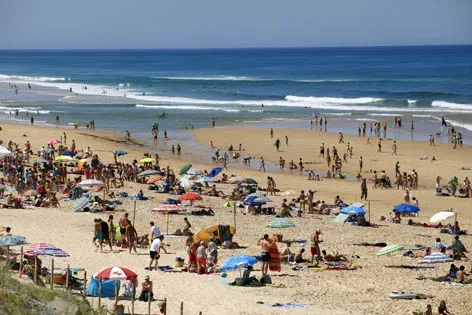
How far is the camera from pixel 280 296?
16672 mm

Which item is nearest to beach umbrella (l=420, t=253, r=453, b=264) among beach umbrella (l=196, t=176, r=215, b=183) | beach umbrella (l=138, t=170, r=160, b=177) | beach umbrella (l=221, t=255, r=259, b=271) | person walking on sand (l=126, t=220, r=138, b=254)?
beach umbrella (l=221, t=255, r=259, b=271)

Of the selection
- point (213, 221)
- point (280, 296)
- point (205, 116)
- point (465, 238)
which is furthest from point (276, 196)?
point (205, 116)

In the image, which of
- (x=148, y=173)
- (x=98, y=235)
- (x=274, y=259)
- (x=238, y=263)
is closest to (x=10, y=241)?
(x=98, y=235)

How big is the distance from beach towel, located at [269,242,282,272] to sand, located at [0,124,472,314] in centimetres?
31

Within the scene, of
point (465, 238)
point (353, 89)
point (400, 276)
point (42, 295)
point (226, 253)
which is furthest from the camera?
point (353, 89)

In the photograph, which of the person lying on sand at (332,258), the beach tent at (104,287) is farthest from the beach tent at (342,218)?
the beach tent at (104,287)

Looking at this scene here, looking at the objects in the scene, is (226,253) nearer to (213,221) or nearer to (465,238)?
(213,221)

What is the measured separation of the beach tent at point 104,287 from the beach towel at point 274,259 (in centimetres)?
423

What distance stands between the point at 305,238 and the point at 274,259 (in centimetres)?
427

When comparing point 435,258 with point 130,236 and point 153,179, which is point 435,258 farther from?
point 153,179

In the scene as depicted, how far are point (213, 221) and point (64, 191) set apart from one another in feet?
20.8

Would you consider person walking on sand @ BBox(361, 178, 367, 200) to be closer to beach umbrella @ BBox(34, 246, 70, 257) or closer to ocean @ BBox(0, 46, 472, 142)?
beach umbrella @ BBox(34, 246, 70, 257)

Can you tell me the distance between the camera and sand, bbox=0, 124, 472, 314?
53.5 feet

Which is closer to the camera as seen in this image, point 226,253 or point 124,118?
point 226,253
